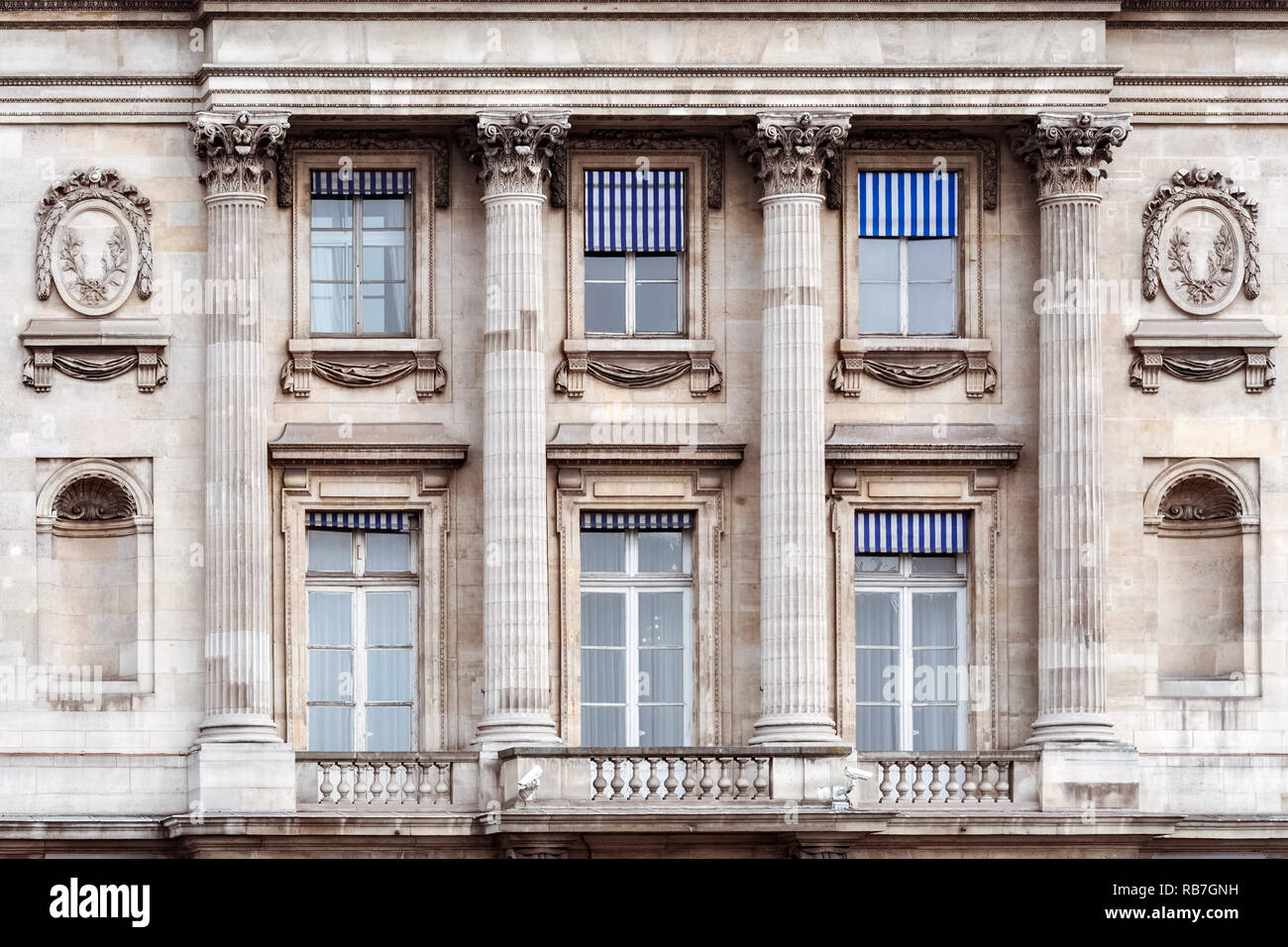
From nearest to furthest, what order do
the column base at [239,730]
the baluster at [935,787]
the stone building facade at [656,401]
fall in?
the column base at [239,730]
the baluster at [935,787]
the stone building facade at [656,401]

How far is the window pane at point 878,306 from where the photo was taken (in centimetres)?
5884

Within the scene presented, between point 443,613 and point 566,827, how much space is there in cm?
409

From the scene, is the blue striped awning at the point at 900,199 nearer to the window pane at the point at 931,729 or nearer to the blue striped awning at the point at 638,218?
the blue striped awning at the point at 638,218

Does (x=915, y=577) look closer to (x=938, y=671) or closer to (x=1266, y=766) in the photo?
(x=938, y=671)

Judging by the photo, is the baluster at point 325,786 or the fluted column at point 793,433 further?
the fluted column at point 793,433

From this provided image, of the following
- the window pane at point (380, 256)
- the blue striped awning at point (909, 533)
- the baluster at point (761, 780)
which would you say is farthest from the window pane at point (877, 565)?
the window pane at point (380, 256)

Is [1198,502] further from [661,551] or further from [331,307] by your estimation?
[331,307]

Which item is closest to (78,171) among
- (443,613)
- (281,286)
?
(281,286)

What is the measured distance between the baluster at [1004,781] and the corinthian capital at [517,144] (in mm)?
9766

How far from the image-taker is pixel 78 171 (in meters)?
57.9

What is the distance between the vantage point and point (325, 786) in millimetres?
56438

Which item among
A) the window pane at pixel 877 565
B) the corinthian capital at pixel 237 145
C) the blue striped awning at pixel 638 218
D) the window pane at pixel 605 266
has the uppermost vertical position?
the corinthian capital at pixel 237 145

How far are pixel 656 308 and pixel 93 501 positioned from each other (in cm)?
796

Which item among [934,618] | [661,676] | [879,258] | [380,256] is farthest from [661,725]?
[380,256]
